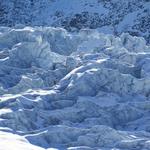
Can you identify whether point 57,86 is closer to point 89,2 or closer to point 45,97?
point 45,97

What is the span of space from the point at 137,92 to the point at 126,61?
660 cm

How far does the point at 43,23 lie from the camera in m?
77.6

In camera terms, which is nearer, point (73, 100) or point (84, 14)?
point (73, 100)

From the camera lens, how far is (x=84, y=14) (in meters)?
77.9

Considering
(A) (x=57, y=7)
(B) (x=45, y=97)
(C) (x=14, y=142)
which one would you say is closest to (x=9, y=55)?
(B) (x=45, y=97)

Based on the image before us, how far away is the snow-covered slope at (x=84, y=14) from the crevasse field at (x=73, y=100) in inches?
1033

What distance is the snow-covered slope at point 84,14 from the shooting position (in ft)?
243

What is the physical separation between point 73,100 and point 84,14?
42653 millimetres

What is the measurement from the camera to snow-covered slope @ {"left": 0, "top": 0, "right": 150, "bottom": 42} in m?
74.1

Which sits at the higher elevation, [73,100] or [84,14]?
[73,100]

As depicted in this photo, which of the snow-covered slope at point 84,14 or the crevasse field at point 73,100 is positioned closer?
the crevasse field at point 73,100

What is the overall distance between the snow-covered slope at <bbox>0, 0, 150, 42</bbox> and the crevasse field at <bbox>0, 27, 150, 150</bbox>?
2623cm

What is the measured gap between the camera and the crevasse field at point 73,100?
30.2 metres

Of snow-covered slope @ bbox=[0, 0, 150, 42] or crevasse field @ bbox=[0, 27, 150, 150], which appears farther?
snow-covered slope @ bbox=[0, 0, 150, 42]
